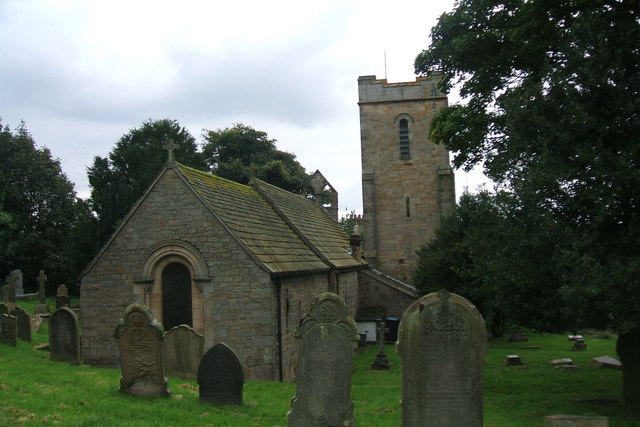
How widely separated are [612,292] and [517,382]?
288 inches

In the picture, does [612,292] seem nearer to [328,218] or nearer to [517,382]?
[517,382]

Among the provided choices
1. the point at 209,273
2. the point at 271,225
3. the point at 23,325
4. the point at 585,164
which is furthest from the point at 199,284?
the point at 585,164

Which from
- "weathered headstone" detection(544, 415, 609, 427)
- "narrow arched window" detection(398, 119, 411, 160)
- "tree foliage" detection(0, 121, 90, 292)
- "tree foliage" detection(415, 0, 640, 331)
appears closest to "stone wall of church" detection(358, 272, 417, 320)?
"narrow arched window" detection(398, 119, 411, 160)

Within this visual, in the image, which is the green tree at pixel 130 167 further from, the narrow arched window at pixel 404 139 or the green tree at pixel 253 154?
the narrow arched window at pixel 404 139

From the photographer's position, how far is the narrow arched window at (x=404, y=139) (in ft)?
104

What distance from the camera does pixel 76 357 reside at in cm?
1455

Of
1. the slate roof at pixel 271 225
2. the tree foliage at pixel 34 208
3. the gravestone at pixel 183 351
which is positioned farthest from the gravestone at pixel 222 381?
the tree foliage at pixel 34 208

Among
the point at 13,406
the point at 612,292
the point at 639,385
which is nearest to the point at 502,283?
the point at 612,292

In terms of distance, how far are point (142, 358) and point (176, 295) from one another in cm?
529

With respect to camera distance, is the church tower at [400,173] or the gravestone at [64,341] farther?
the church tower at [400,173]

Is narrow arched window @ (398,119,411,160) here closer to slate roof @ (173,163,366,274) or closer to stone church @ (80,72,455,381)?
slate roof @ (173,163,366,274)

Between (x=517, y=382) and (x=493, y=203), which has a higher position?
(x=493, y=203)

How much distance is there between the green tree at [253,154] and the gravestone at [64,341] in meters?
37.9

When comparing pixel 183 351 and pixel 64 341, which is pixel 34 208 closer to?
pixel 64 341
